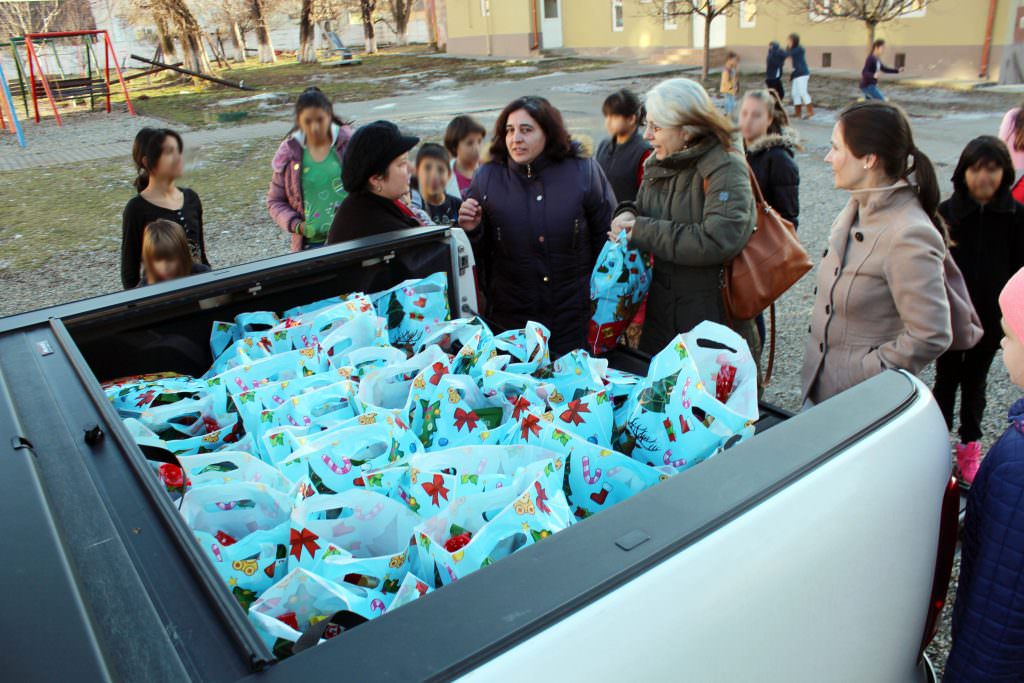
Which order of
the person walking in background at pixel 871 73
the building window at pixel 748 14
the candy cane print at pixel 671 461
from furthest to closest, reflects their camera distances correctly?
the building window at pixel 748 14 < the person walking in background at pixel 871 73 < the candy cane print at pixel 671 461

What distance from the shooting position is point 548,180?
3311 mm

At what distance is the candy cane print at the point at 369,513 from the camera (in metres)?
1.43

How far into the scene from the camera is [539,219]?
3.32 metres

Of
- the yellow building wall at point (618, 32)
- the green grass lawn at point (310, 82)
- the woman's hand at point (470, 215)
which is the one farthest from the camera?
the yellow building wall at point (618, 32)

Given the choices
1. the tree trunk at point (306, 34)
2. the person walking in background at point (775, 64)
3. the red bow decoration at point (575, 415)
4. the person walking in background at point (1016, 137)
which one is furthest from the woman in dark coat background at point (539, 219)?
the tree trunk at point (306, 34)

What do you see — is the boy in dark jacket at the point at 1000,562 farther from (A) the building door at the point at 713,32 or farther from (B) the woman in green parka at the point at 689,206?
(A) the building door at the point at 713,32

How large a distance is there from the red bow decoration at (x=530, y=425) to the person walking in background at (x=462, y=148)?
12.0ft

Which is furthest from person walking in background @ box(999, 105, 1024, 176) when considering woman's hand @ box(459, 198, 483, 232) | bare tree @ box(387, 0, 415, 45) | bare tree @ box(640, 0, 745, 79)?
bare tree @ box(387, 0, 415, 45)

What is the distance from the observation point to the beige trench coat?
233cm

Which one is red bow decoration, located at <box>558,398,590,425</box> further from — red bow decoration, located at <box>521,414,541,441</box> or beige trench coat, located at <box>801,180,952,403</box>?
beige trench coat, located at <box>801,180,952,403</box>

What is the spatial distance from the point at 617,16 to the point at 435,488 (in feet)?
90.2

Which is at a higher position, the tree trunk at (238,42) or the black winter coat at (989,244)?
the tree trunk at (238,42)

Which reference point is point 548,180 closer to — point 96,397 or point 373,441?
point 373,441

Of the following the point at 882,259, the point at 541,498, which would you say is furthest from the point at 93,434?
the point at 882,259
